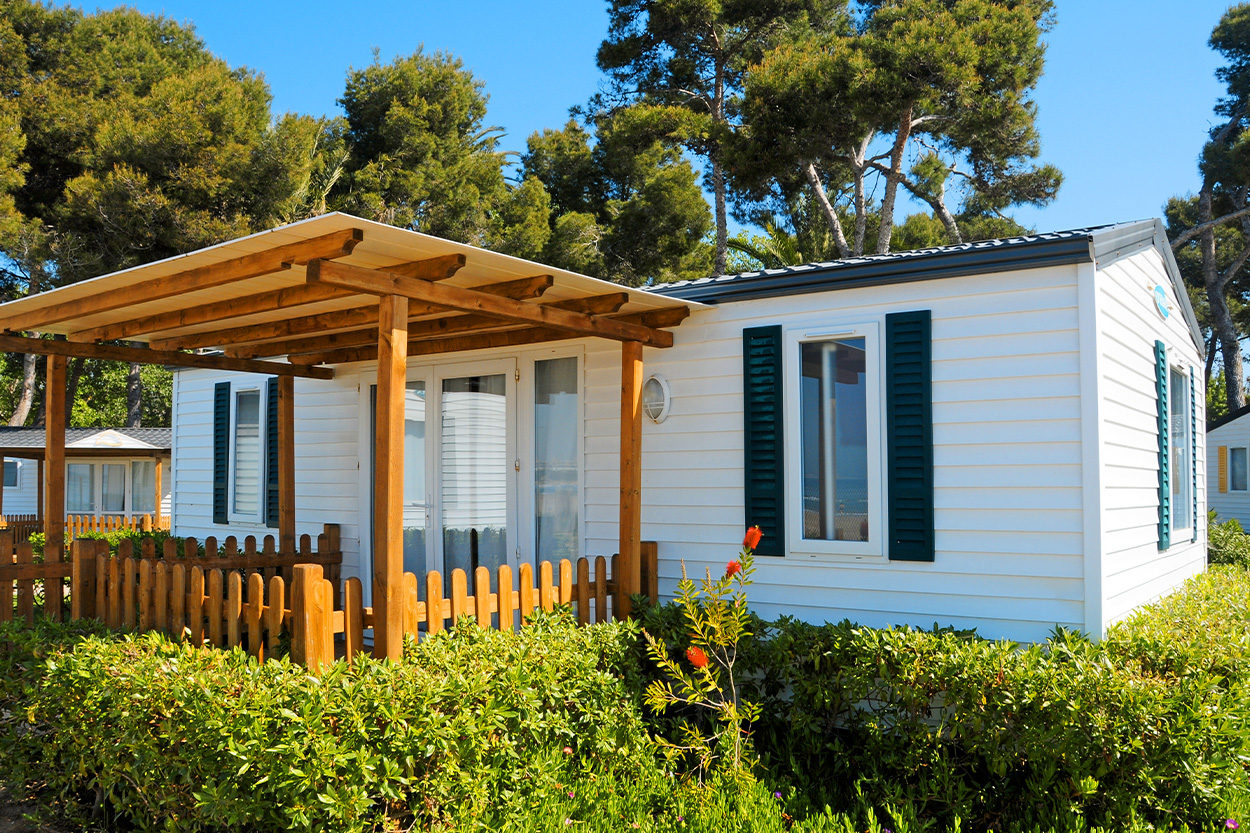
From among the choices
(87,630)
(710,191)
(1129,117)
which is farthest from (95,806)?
(1129,117)

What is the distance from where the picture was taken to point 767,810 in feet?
13.4

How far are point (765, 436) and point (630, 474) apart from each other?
0.90 meters

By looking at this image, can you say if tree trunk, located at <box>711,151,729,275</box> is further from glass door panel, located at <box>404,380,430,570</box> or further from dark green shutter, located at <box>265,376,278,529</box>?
glass door panel, located at <box>404,380,430,570</box>

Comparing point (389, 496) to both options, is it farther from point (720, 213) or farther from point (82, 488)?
point (82, 488)

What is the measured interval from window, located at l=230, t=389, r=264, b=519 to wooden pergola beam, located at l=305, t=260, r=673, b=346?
4.79 meters

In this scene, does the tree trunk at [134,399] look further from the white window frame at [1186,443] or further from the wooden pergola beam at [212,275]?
the white window frame at [1186,443]

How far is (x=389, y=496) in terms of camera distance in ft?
13.5

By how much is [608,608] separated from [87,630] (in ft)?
10.0

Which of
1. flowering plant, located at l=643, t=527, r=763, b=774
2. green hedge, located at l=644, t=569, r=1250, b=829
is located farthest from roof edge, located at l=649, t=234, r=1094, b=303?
green hedge, located at l=644, t=569, r=1250, b=829

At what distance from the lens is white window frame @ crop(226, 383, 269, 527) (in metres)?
8.84

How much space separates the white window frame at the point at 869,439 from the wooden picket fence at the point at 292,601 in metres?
1.02

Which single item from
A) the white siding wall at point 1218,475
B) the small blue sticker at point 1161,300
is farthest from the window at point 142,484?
the white siding wall at point 1218,475

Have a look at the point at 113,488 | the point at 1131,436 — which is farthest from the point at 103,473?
the point at 1131,436

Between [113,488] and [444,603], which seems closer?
[444,603]
